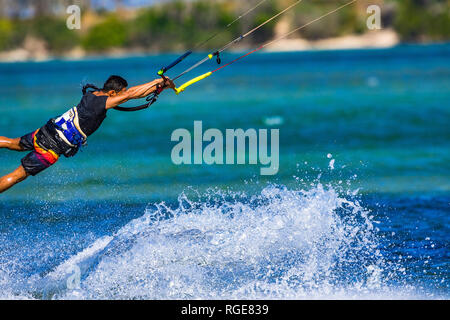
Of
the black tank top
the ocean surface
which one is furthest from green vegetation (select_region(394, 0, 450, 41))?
the black tank top

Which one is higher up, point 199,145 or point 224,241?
point 199,145

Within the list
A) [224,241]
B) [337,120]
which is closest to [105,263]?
[224,241]

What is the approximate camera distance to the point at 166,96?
145 feet

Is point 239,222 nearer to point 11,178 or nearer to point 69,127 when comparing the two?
point 69,127

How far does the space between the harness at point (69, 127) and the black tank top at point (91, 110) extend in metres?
0.06

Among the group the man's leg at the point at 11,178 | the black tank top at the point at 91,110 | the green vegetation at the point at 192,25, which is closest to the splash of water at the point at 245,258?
the man's leg at the point at 11,178

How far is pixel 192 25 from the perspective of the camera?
152 m

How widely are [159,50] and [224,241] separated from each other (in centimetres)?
14524

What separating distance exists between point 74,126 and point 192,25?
14498 centimetres

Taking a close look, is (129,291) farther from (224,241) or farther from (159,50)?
(159,50)

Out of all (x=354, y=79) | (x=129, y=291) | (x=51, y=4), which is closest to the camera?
(x=129, y=291)

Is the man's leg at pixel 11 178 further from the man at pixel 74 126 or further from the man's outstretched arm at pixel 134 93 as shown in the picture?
the man's outstretched arm at pixel 134 93

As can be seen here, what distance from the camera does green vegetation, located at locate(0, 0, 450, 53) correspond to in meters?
142
